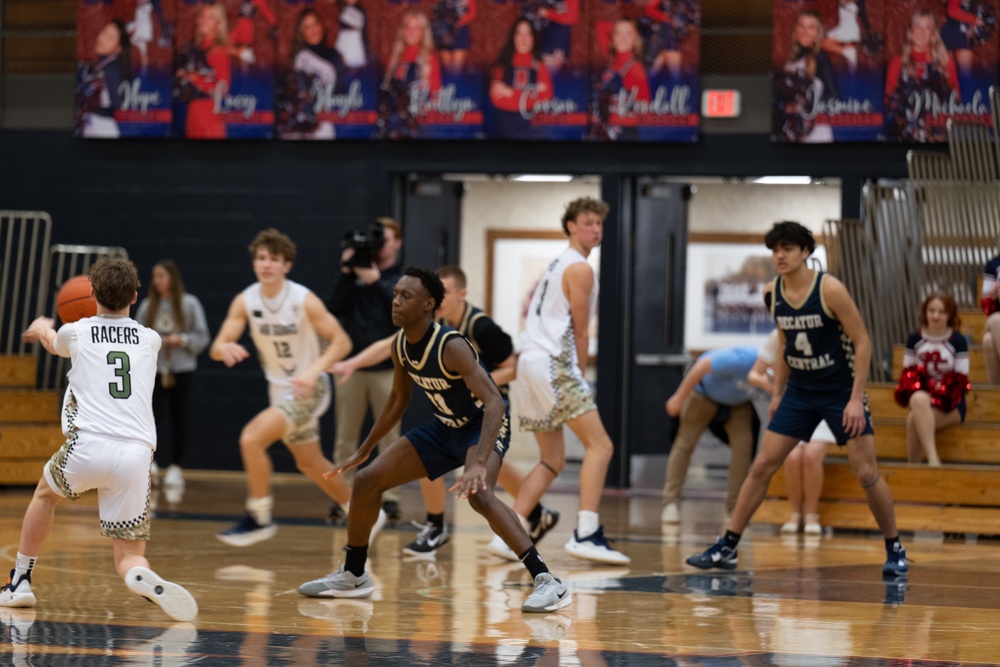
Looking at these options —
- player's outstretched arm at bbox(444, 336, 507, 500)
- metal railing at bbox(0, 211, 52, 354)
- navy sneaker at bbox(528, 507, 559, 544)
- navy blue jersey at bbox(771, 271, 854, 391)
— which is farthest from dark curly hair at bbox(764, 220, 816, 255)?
metal railing at bbox(0, 211, 52, 354)

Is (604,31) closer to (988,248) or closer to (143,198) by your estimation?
(988,248)

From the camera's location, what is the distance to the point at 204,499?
11.3 m

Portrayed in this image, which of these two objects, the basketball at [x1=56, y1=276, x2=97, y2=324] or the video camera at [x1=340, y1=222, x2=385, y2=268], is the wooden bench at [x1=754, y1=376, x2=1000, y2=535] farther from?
the basketball at [x1=56, y1=276, x2=97, y2=324]

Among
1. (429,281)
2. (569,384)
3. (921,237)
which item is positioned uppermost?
(921,237)

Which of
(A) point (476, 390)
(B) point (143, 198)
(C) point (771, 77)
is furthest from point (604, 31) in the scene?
(A) point (476, 390)

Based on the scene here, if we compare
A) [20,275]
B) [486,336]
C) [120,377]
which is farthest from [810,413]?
[20,275]

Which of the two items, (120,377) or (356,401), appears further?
(356,401)

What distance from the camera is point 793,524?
9.96 m

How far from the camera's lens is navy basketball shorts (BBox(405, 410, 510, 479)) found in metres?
6.55

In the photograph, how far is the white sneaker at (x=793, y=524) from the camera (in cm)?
994

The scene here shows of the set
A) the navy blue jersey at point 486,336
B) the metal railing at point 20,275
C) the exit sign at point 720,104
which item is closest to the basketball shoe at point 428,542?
the navy blue jersey at point 486,336

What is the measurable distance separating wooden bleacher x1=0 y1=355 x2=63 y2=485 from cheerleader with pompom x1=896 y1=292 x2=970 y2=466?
6.39 meters

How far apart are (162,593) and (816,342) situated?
3575 millimetres

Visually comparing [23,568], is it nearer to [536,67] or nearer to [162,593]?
[162,593]
